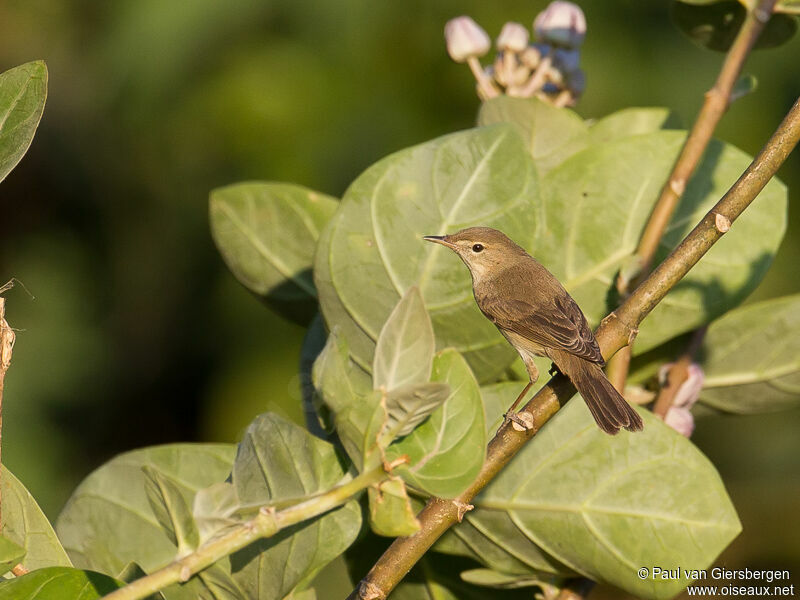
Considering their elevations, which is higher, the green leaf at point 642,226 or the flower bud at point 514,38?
the flower bud at point 514,38

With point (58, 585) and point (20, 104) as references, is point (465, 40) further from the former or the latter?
point (58, 585)

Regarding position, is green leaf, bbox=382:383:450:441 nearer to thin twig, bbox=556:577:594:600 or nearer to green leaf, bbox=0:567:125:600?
green leaf, bbox=0:567:125:600

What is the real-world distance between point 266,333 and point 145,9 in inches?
60.7

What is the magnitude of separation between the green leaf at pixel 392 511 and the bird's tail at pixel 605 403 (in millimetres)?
373


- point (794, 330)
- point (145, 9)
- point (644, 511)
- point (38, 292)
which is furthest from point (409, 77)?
point (644, 511)

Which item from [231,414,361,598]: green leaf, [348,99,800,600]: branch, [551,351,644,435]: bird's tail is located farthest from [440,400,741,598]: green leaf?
[231,414,361,598]: green leaf

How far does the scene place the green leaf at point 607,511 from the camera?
52.2 inches

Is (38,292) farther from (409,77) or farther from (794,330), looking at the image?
(794,330)

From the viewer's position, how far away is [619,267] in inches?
62.9

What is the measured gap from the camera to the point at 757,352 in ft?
5.73

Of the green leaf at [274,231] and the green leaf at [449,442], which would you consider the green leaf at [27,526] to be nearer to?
the green leaf at [449,442]

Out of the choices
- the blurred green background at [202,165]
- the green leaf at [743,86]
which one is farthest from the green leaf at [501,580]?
the blurred green background at [202,165]

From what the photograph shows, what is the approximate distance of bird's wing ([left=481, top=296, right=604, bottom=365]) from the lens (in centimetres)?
176

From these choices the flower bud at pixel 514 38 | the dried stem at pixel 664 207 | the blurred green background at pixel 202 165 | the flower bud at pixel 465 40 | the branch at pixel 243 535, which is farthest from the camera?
the blurred green background at pixel 202 165
